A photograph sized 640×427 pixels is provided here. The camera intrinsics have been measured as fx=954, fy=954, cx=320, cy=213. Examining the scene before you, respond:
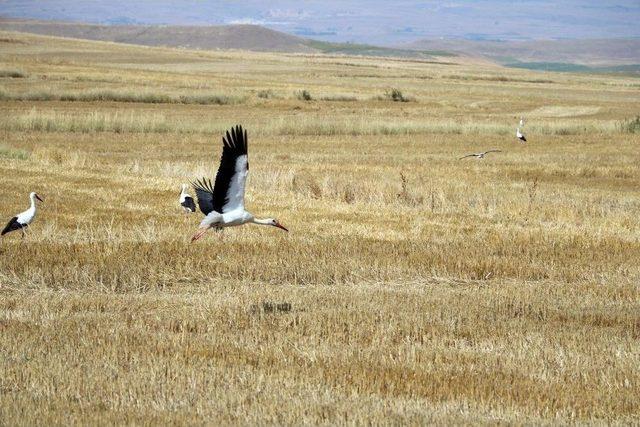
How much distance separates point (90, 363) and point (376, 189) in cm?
1388

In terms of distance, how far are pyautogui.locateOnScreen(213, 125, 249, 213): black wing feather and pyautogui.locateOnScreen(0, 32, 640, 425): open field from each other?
1.24m

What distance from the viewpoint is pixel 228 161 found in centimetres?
992

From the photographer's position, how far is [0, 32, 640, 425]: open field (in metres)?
7.33

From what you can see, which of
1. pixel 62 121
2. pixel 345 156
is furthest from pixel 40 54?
pixel 345 156

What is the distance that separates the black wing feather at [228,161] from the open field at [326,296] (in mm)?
1245

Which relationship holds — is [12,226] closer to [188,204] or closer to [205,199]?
[205,199]

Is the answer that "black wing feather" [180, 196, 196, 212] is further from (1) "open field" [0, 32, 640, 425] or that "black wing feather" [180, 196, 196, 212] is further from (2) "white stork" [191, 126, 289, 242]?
(2) "white stork" [191, 126, 289, 242]

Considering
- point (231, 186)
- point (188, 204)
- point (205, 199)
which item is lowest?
point (188, 204)

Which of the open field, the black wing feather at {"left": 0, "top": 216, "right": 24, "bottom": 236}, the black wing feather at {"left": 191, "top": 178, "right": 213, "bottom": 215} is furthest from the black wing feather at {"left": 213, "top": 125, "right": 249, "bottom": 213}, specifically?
the black wing feather at {"left": 0, "top": 216, "right": 24, "bottom": 236}

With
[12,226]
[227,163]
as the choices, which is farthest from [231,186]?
[12,226]

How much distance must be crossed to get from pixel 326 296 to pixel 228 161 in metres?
2.28

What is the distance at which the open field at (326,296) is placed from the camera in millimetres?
7328

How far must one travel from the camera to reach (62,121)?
1467 inches

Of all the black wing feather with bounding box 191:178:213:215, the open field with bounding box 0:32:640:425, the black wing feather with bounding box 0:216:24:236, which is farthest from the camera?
the black wing feather with bounding box 0:216:24:236
